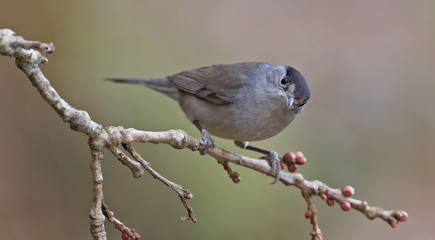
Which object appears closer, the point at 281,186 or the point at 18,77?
the point at 18,77

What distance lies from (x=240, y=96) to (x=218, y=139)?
1.12 metres

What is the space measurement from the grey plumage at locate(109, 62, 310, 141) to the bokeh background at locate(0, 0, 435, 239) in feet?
1.49

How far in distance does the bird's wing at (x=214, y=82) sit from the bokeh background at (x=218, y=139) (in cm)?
49

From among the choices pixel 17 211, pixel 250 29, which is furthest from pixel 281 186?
pixel 250 29

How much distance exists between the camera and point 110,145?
99.0 inches

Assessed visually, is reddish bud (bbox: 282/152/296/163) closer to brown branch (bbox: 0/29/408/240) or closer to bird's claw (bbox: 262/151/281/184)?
bird's claw (bbox: 262/151/281/184)

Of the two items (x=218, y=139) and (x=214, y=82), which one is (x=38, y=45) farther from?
(x=218, y=139)

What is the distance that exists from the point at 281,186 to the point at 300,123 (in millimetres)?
1270

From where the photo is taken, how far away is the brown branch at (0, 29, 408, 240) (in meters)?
2.12

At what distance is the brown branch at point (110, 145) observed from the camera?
2.12 m

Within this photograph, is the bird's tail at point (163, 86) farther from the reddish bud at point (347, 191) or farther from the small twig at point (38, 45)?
the small twig at point (38, 45)

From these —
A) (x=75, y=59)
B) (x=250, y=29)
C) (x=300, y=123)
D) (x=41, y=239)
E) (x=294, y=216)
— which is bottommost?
(x=41, y=239)

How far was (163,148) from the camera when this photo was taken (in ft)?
17.3

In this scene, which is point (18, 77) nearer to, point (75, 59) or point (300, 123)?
point (75, 59)
